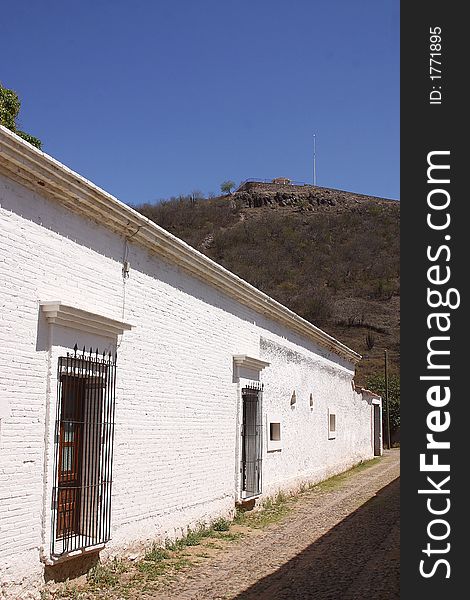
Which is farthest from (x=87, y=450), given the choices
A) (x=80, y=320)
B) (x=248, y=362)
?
(x=248, y=362)

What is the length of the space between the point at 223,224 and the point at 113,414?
178 feet

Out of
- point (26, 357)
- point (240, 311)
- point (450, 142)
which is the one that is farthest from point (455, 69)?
point (240, 311)

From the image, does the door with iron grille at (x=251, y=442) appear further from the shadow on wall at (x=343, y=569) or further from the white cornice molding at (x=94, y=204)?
the white cornice molding at (x=94, y=204)

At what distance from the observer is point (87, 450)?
8.03m

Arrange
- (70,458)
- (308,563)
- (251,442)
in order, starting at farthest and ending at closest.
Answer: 1. (251,442)
2. (308,563)
3. (70,458)

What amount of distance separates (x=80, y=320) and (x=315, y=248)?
2017 inches

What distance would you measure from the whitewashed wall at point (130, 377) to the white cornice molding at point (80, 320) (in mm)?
86

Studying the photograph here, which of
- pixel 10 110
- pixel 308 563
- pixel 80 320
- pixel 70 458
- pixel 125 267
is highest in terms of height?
pixel 10 110

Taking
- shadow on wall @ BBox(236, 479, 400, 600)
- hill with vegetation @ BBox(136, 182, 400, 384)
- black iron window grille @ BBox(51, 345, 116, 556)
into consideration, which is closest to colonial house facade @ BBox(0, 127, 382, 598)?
black iron window grille @ BBox(51, 345, 116, 556)

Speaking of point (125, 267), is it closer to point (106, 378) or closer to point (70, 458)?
point (106, 378)

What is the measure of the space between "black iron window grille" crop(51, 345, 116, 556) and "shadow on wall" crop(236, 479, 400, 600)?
1.66 metres

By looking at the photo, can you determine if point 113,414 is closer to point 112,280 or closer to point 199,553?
point 112,280

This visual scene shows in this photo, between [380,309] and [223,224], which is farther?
[223,224]

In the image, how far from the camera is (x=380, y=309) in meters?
50.5
